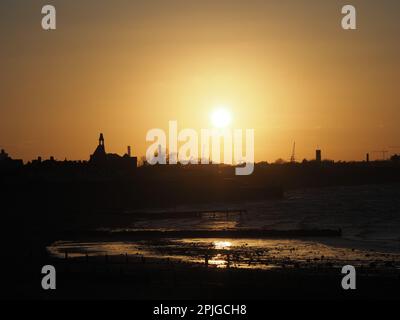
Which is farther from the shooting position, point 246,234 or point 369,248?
point 246,234

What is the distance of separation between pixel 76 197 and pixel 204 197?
161 feet

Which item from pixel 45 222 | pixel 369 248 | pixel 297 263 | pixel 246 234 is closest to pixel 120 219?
pixel 45 222

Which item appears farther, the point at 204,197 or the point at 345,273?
the point at 204,197

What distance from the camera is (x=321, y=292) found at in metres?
36.7

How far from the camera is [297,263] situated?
1935 inches

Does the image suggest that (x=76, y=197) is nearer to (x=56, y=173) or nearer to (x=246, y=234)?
(x=56, y=173)

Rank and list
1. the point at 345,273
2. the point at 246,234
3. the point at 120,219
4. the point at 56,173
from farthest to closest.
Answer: the point at 56,173 → the point at 120,219 → the point at 246,234 → the point at 345,273

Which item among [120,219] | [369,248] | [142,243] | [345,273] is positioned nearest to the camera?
[345,273]

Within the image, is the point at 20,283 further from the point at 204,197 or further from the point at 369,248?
the point at 204,197

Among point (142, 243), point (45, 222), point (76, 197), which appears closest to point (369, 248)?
point (142, 243)
